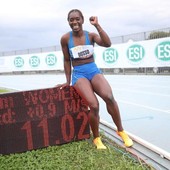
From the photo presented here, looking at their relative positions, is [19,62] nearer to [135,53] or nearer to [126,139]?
[135,53]

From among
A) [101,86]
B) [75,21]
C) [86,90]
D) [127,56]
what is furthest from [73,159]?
[127,56]

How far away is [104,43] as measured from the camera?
177 inches

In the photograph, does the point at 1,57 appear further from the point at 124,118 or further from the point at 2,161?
the point at 2,161

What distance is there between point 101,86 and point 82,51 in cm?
57

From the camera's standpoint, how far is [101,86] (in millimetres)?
4617

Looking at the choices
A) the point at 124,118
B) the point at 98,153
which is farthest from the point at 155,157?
the point at 124,118

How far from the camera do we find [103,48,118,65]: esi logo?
63.1 ft

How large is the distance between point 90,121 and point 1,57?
88.2ft

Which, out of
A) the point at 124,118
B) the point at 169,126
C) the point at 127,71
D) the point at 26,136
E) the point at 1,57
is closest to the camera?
the point at 26,136

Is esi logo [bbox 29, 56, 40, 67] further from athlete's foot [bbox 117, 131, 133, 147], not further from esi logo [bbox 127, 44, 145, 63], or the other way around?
athlete's foot [bbox 117, 131, 133, 147]

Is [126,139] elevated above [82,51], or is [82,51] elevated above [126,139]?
[82,51]

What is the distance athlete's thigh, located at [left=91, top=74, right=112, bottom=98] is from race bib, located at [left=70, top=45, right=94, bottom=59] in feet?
1.14

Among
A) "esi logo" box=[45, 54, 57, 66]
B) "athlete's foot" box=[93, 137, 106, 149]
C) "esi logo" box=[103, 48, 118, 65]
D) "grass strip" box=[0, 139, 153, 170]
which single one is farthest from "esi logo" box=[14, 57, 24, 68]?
"athlete's foot" box=[93, 137, 106, 149]

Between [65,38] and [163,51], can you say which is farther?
[163,51]
